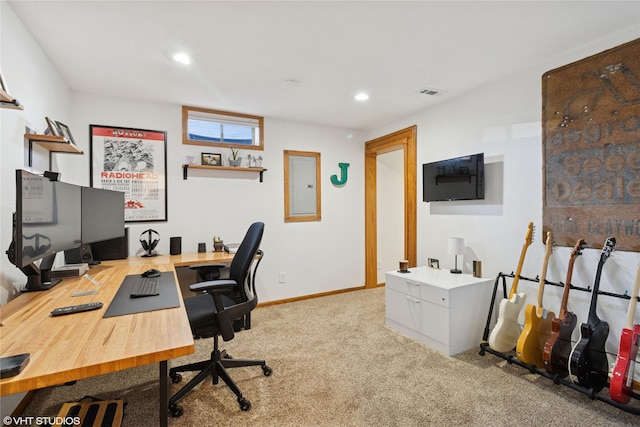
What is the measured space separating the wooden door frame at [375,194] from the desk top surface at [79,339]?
9.93ft

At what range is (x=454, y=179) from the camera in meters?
3.31

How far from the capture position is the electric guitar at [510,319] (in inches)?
99.6

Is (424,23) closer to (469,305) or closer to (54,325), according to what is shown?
(469,305)

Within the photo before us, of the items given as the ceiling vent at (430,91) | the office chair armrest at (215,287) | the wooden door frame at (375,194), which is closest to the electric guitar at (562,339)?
the wooden door frame at (375,194)

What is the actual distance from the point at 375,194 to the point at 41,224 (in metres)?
4.07

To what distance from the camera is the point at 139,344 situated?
1114 millimetres

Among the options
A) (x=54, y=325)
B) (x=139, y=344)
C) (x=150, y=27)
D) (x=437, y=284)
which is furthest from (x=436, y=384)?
(x=150, y=27)

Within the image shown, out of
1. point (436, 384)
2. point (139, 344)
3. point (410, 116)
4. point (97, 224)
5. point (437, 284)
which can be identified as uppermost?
point (410, 116)

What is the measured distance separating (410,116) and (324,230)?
6.24 ft

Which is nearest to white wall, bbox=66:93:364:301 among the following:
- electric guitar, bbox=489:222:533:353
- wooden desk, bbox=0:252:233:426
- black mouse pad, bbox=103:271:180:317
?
black mouse pad, bbox=103:271:180:317

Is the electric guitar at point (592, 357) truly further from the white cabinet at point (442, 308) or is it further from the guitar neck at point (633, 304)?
the white cabinet at point (442, 308)

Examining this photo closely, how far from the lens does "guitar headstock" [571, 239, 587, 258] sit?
7.52 ft

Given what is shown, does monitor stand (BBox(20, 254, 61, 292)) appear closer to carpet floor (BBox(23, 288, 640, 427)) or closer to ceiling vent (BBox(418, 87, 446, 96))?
carpet floor (BBox(23, 288, 640, 427))

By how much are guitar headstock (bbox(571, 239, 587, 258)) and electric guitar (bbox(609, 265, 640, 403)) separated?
40cm
